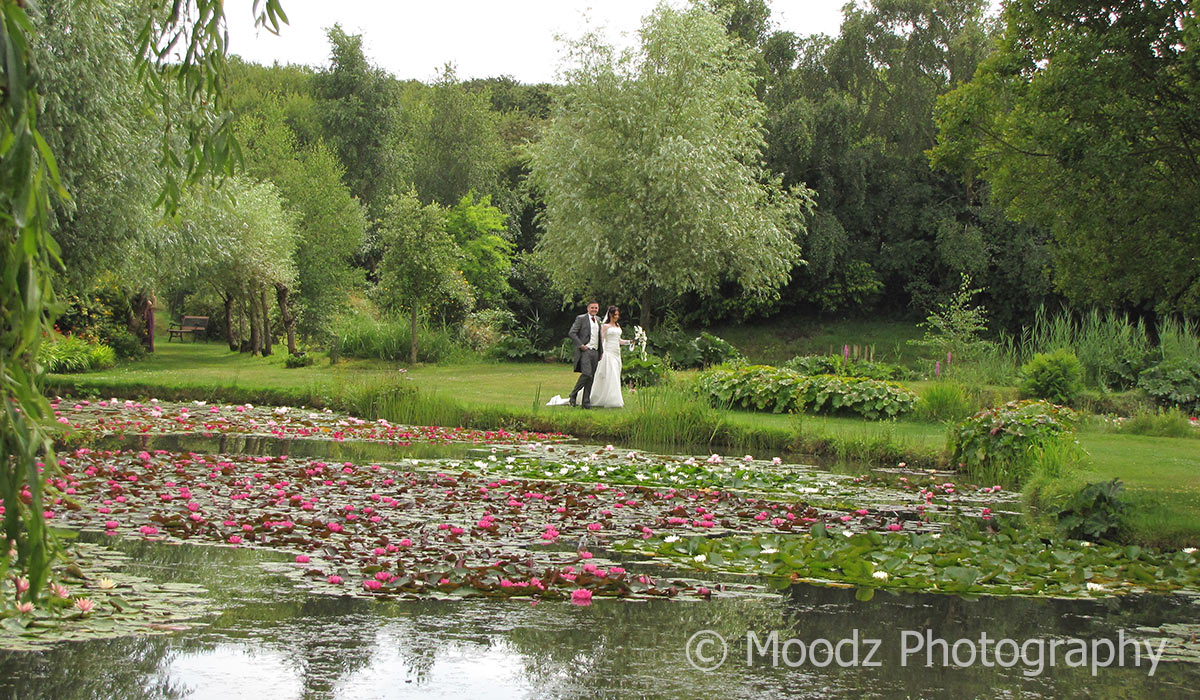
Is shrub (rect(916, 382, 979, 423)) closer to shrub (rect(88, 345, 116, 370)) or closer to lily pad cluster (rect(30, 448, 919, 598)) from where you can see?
lily pad cluster (rect(30, 448, 919, 598))

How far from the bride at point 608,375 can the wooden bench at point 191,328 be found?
27146mm

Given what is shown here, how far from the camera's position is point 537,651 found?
4531 millimetres

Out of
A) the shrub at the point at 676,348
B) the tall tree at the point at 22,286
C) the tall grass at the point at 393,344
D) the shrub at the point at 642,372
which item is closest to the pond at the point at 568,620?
the tall tree at the point at 22,286

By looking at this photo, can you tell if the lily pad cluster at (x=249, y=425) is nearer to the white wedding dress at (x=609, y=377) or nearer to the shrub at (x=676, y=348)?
the white wedding dress at (x=609, y=377)

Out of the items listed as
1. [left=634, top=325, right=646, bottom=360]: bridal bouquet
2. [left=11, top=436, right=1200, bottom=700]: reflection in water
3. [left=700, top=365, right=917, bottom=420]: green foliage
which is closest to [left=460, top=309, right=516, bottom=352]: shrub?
[left=634, top=325, right=646, bottom=360]: bridal bouquet

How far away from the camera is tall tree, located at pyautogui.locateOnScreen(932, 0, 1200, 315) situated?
8305mm

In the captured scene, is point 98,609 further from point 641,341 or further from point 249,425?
point 641,341

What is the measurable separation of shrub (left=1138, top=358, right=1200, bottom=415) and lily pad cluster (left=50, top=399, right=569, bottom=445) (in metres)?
10.4

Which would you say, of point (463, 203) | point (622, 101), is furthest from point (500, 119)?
point (622, 101)

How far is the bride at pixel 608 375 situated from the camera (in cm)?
1702

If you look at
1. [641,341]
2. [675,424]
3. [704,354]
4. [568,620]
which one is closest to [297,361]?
[641,341]

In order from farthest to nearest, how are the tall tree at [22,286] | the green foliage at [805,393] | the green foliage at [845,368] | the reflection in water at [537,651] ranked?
the green foliage at [845,368] < the green foliage at [805,393] < the reflection in water at [537,651] < the tall tree at [22,286]

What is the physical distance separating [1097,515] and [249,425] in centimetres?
1020

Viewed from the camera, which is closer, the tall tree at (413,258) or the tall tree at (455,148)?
the tall tree at (413,258)
